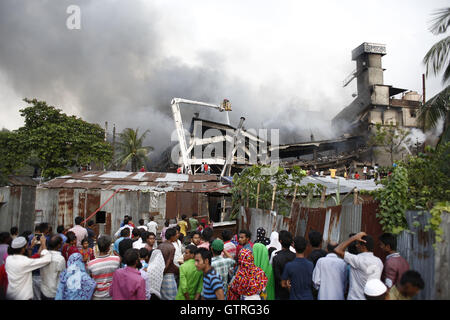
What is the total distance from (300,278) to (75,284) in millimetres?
3105

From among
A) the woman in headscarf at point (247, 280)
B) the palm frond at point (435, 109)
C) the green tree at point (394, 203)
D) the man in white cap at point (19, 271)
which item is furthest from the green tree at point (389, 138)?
the man in white cap at point (19, 271)

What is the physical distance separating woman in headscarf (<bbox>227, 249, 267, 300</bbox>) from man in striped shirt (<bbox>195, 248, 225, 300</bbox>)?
40cm

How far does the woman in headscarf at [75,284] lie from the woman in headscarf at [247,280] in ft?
6.65

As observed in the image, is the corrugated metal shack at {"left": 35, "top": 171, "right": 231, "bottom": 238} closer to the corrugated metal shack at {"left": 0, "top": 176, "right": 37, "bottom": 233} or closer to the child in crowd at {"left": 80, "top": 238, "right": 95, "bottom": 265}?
the corrugated metal shack at {"left": 0, "top": 176, "right": 37, "bottom": 233}

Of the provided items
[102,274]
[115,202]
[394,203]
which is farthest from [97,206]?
[394,203]

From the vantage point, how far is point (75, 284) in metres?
4.30

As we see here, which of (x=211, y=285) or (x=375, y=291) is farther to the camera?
(x=211, y=285)

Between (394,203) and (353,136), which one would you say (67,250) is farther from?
(353,136)

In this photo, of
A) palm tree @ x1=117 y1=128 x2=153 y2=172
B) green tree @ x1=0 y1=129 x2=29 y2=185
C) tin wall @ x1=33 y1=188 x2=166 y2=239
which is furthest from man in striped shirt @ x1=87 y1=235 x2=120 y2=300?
palm tree @ x1=117 y1=128 x2=153 y2=172

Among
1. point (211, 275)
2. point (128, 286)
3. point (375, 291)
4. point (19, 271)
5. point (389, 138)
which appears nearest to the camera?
point (375, 291)

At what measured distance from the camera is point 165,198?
1566 centimetres

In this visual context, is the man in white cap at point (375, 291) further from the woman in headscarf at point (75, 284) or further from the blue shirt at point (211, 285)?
the woman in headscarf at point (75, 284)
